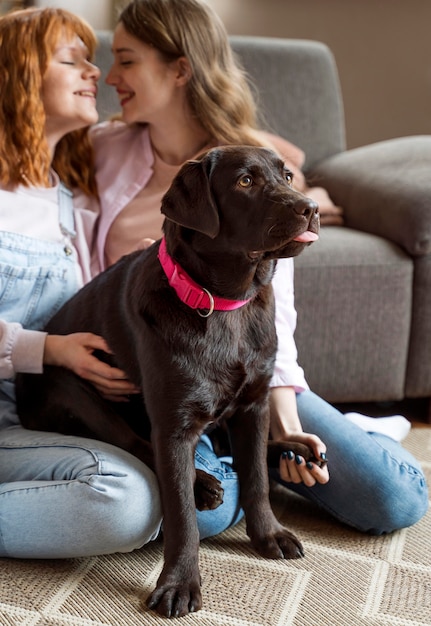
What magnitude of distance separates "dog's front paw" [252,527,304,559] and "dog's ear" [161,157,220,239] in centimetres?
61

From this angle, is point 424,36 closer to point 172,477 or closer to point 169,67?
point 169,67

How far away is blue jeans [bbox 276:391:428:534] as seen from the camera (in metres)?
1.68

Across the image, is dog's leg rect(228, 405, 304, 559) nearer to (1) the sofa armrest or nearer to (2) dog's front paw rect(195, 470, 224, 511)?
(2) dog's front paw rect(195, 470, 224, 511)

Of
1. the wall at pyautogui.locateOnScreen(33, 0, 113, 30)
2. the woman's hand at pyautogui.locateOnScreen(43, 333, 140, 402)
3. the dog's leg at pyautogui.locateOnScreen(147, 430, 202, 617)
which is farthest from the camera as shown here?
the wall at pyautogui.locateOnScreen(33, 0, 113, 30)

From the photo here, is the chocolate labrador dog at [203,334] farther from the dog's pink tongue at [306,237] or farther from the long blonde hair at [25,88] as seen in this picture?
the long blonde hair at [25,88]

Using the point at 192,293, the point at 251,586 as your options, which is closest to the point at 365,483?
the point at 251,586

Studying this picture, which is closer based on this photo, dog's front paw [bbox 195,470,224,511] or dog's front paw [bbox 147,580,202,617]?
dog's front paw [bbox 147,580,202,617]

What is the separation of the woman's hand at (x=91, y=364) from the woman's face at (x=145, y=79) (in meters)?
0.61

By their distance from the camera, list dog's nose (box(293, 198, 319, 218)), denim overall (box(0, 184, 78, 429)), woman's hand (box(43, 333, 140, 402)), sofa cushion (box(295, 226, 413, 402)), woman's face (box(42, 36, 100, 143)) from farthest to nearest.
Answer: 1. sofa cushion (box(295, 226, 413, 402))
2. woman's face (box(42, 36, 100, 143))
3. denim overall (box(0, 184, 78, 429))
4. woman's hand (box(43, 333, 140, 402))
5. dog's nose (box(293, 198, 319, 218))

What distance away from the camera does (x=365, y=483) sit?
1.69m

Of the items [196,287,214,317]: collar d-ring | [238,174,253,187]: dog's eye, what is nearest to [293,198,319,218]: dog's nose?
[238,174,253,187]: dog's eye

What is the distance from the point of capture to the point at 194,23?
6.39ft

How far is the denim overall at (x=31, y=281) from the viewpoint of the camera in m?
1.80

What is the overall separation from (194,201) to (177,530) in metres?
0.55
